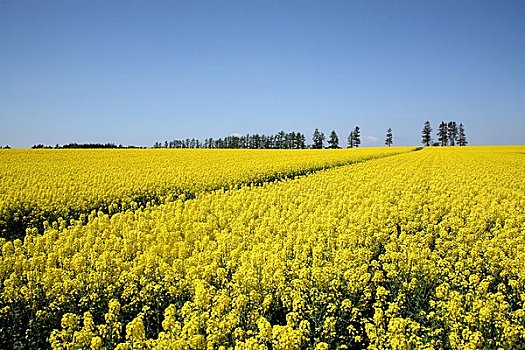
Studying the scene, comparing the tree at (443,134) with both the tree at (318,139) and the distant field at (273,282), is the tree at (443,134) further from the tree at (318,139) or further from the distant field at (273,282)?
the distant field at (273,282)

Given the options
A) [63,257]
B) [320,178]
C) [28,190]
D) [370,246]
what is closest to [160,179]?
[28,190]

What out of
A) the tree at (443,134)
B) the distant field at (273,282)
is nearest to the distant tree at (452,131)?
the tree at (443,134)

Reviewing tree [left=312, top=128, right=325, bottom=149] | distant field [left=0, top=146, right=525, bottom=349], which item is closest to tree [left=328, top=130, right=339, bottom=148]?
tree [left=312, top=128, right=325, bottom=149]

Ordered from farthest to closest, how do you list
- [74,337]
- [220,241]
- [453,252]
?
[220,241] → [453,252] → [74,337]

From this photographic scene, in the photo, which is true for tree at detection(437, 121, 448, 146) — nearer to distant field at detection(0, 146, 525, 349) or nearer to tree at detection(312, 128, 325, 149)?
tree at detection(312, 128, 325, 149)

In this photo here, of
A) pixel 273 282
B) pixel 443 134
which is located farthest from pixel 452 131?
pixel 273 282

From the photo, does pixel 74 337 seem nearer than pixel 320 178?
Yes

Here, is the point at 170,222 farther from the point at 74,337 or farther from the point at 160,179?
the point at 160,179

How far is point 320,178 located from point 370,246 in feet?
39.0

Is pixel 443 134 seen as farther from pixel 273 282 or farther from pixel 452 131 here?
pixel 273 282

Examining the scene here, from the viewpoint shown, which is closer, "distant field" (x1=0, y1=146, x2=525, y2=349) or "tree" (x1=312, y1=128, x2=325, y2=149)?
"distant field" (x1=0, y1=146, x2=525, y2=349)

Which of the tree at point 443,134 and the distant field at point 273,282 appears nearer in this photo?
the distant field at point 273,282

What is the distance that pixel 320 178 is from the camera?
20.7 meters

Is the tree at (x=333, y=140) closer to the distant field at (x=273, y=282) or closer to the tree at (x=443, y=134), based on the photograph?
the tree at (x=443, y=134)
